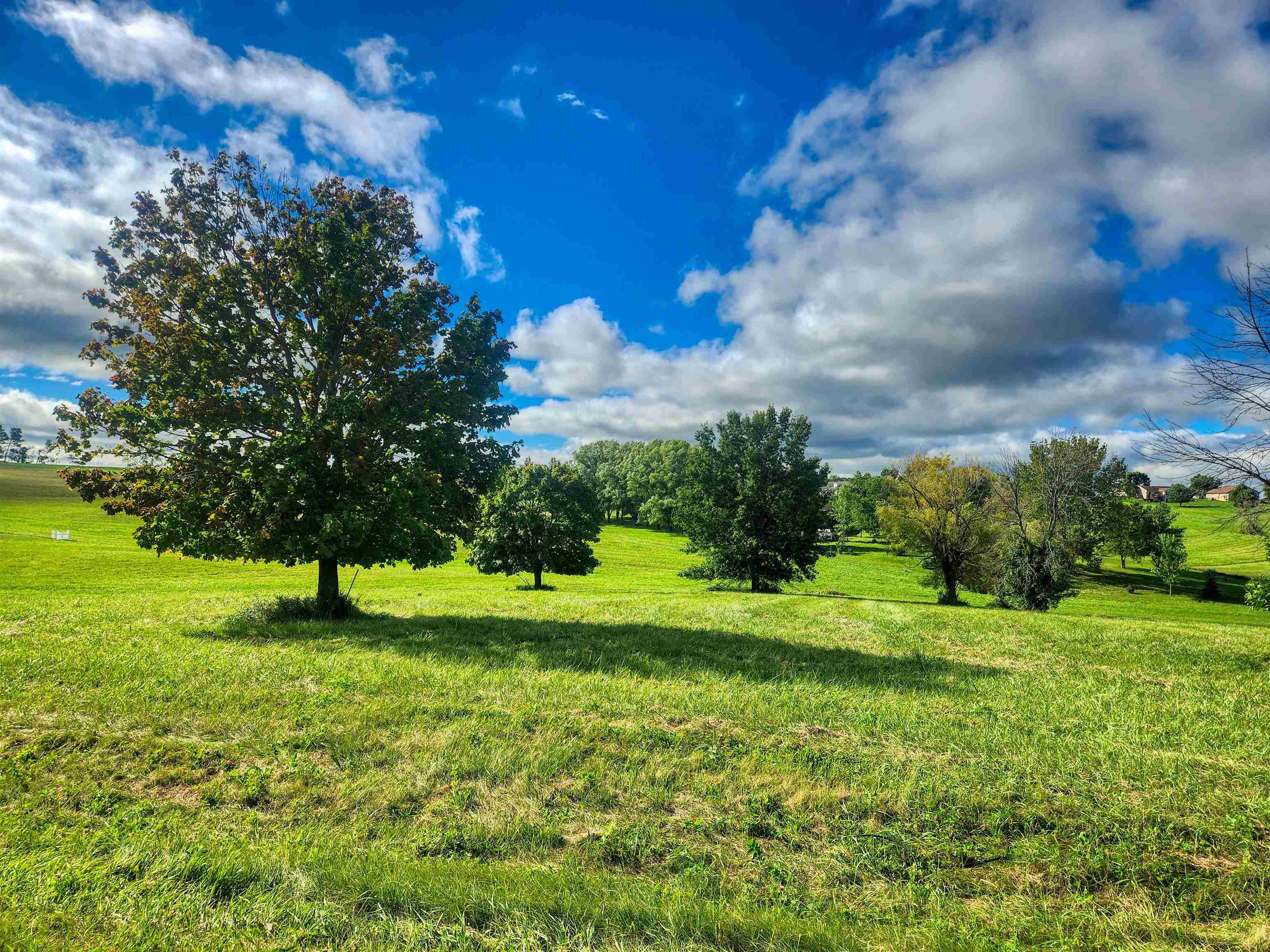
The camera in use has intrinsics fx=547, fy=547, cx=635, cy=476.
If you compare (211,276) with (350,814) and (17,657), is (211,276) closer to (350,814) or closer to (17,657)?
(17,657)

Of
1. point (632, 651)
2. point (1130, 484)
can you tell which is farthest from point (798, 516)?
point (1130, 484)

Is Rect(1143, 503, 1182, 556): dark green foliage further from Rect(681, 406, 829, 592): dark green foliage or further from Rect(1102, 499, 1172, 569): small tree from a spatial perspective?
Rect(681, 406, 829, 592): dark green foliage

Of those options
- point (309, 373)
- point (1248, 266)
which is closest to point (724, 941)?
point (309, 373)

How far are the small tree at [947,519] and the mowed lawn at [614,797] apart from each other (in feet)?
77.9

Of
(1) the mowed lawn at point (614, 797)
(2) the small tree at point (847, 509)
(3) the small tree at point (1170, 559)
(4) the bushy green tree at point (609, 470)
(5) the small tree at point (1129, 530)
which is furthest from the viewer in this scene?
(4) the bushy green tree at point (609, 470)

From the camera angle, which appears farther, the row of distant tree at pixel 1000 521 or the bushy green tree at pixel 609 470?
the bushy green tree at pixel 609 470

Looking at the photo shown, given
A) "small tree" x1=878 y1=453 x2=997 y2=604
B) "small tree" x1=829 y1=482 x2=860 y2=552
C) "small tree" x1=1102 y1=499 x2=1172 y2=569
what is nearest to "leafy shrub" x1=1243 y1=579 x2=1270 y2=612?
"small tree" x1=878 y1=453 x2=997 y2=604

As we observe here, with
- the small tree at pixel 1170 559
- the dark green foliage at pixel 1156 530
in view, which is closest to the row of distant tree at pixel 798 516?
the small tree at pixel 1170 559

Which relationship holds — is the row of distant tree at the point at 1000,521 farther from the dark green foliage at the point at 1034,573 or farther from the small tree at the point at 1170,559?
the small tree at the point at 1170,559

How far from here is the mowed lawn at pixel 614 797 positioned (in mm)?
4078

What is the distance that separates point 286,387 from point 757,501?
82.0 ft

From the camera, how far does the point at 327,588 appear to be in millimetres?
17000

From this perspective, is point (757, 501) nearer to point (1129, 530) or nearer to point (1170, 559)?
point (1170, 559)

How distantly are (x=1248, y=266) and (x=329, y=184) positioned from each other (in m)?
23.2
